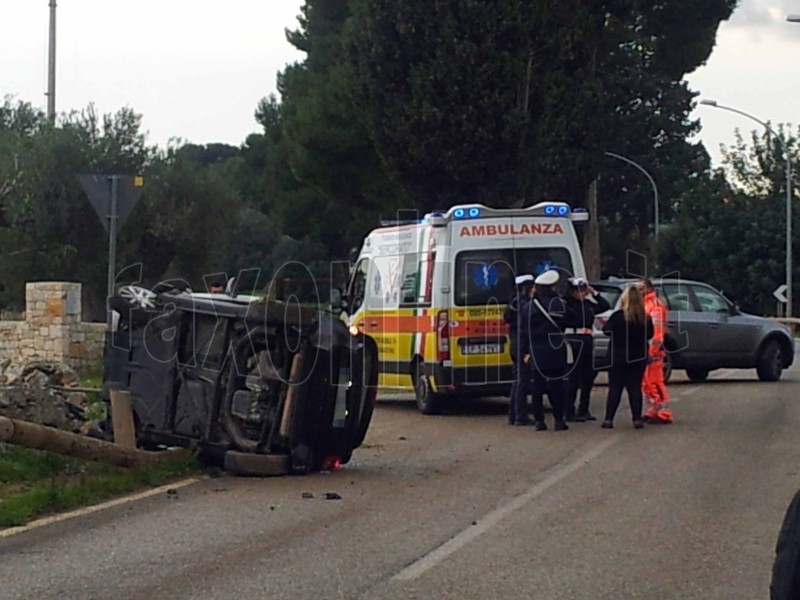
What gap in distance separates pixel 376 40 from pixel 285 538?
22.6 m

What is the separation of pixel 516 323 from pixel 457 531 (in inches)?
257

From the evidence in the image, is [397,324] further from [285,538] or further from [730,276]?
[730,276]

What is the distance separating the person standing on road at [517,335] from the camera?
599 inches

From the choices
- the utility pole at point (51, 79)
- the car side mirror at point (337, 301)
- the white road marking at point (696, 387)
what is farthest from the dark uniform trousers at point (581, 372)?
the utility pole at point (51, 79)

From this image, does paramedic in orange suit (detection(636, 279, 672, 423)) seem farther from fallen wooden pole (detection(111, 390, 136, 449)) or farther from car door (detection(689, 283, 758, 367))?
fallen wooden pole (detection(111, 390, 136, 449))

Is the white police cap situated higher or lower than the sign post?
lower

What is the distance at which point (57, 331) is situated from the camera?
21125 millimetres

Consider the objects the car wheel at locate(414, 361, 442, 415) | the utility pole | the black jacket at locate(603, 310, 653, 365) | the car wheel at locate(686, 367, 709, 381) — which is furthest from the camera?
the utility pole

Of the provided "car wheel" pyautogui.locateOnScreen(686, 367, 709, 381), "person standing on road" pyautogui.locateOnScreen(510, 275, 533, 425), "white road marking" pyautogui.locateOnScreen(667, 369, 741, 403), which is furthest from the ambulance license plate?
"car wheel" pyautogui.locateOnScreen(686, 367, 709, 381)

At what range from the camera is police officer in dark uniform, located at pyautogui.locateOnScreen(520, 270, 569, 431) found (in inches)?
585

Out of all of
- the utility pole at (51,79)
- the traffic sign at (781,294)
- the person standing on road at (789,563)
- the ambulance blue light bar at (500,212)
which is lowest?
the person standing on road at (789,563)

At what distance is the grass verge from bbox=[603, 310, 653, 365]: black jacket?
5.26m

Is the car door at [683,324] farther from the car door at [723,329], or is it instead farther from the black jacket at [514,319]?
the black jacket at [514,319]

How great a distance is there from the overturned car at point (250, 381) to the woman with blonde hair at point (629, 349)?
4063 mm
